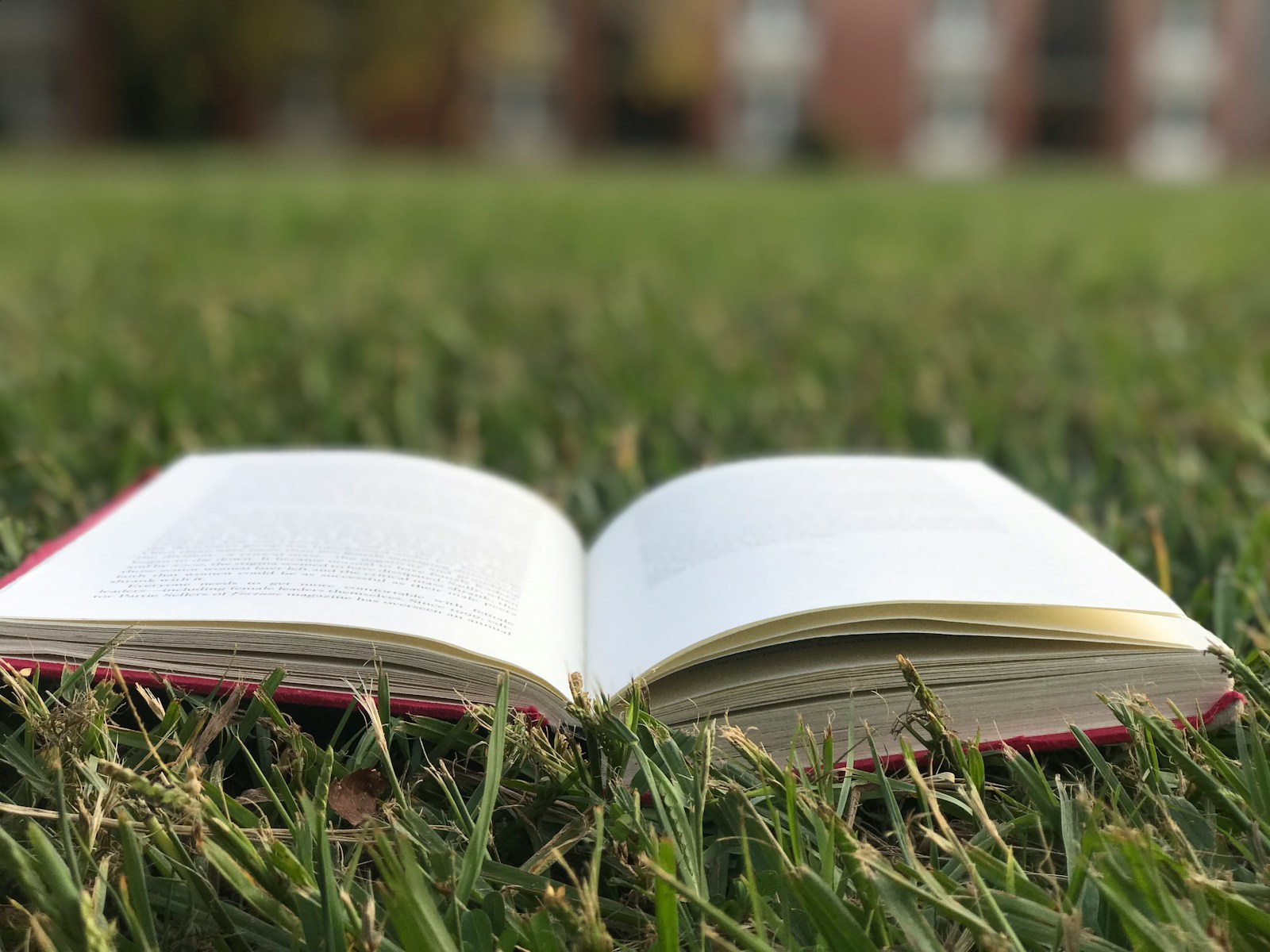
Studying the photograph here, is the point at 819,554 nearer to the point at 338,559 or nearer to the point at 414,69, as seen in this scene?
the point at 338,559

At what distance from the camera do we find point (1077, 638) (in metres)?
0.71

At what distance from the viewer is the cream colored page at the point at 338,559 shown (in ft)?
2.33

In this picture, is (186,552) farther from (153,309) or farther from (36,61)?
(36,61)

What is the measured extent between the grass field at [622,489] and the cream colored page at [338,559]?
2.5 inches

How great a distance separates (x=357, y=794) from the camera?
2.22 ft

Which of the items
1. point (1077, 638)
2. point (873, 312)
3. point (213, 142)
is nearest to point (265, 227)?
point (873, 312)

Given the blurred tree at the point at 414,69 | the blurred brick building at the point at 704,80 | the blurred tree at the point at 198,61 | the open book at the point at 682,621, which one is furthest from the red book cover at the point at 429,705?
the blurred tree at the point at 198,61

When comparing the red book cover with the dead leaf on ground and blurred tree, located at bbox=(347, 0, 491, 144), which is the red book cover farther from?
blurred tree, located at bbox=(347, 0, 491, 144)

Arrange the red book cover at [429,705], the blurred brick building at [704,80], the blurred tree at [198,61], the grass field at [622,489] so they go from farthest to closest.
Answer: the blurred brick building at [704,80], the blurred tree at [198,61], the red book cover at [429,705], the grass field at [622,489]

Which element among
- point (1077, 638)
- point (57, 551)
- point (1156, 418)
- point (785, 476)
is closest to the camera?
point (1077, 638)

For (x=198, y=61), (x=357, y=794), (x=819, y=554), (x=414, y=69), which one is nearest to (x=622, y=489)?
(x=819, y=554)

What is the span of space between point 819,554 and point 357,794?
347 millimetres

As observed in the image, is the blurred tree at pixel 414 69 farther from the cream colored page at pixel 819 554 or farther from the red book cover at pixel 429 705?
the red book cover at pixel 429 705

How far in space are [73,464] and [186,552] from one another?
569 mm
